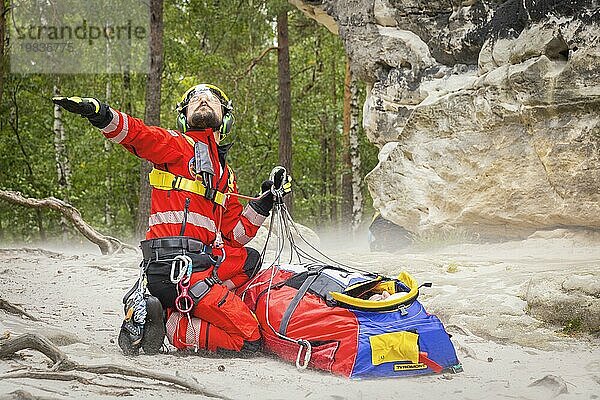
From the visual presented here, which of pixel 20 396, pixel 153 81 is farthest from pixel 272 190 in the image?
pixel 153 81

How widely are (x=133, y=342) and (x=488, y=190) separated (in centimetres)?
483

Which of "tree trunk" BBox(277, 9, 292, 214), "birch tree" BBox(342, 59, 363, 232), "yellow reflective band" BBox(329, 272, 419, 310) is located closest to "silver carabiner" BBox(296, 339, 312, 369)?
"yellow reflective band" BBox(329, 272, 419, 310)

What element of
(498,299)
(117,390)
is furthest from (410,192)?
(117,390)

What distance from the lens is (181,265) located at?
12.1 feet

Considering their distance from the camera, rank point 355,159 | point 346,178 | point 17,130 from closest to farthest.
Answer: point 355,159
point 17,130
point 346,178

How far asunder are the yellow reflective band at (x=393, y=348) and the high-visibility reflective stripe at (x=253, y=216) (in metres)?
1.17

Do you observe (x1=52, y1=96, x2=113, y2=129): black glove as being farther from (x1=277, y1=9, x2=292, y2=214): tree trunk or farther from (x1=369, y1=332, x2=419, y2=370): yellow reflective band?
(x1=277, y1=9, x2=292, y2=214): tree trunk

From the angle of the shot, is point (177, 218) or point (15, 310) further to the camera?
point (15, 310)

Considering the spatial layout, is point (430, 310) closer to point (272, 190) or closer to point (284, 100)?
point (272, 190)

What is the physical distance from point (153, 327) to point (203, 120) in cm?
119

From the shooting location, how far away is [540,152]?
698 centimetres

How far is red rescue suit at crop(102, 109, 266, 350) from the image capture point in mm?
3705

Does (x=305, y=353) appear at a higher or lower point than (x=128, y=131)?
lower

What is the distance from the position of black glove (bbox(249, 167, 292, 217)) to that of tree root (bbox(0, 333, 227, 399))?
1.49 m
